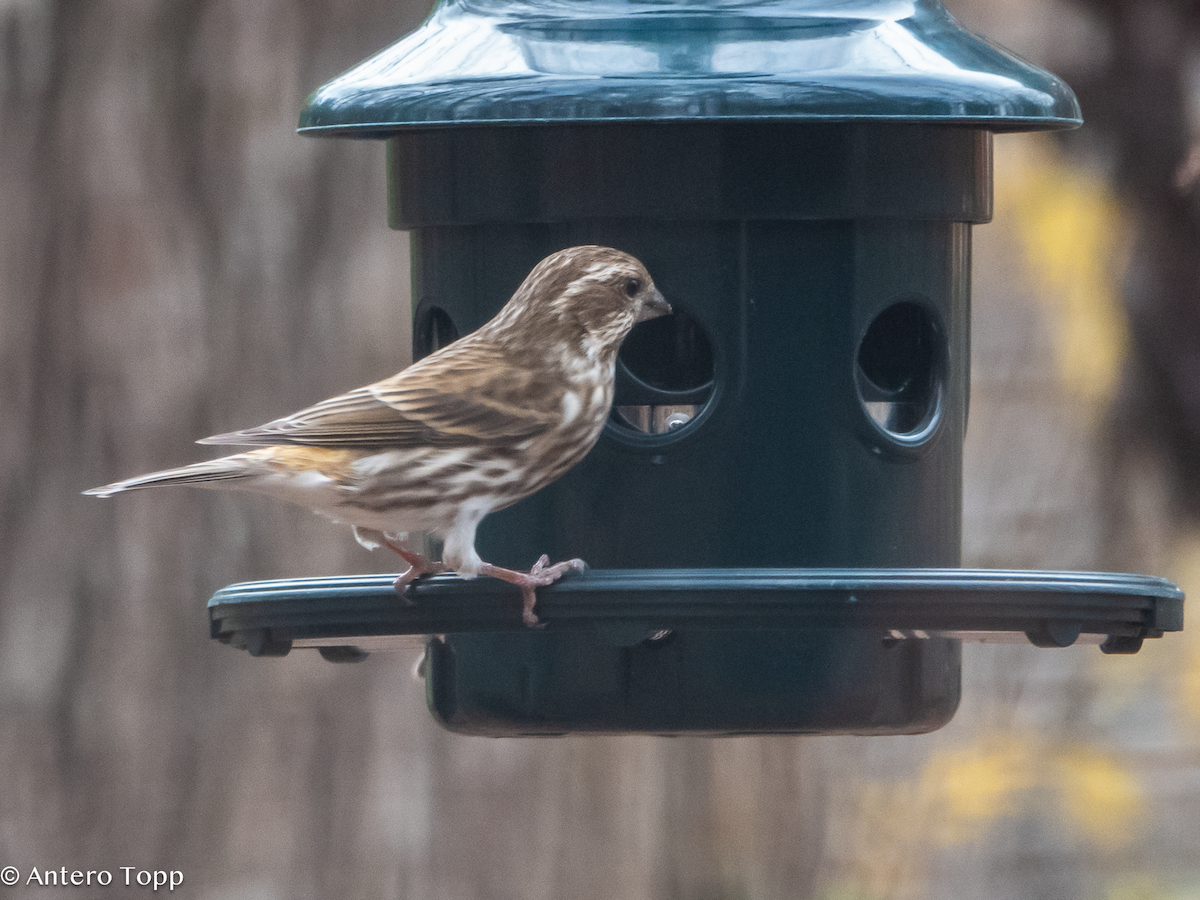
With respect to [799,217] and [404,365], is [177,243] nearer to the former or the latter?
[404,365]

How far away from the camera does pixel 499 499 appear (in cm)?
551

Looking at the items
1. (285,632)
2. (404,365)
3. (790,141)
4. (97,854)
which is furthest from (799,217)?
(97,854)

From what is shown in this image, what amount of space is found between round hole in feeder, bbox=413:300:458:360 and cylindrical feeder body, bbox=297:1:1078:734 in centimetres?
27

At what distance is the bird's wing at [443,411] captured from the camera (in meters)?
5.50

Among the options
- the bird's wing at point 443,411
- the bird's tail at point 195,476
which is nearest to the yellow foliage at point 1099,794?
the bird's wing at point 443,411

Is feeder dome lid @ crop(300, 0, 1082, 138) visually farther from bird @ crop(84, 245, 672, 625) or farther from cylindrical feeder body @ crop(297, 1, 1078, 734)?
bird @ crop(84, 245, 672, 625)

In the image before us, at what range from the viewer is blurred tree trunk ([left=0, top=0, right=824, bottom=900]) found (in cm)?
860

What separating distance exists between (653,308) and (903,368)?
91 cm

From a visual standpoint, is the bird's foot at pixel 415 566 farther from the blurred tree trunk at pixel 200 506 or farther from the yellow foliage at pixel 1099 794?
the yellow foliage at pixel 1099 794

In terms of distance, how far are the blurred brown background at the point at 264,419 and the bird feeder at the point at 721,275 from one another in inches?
106

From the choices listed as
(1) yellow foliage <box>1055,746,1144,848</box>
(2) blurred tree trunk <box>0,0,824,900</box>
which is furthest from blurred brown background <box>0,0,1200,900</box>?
(1) yellow foliage <box>1055,746,1144,848</box>

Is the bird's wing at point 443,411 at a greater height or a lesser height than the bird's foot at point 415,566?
greater

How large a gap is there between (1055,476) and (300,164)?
3.27m

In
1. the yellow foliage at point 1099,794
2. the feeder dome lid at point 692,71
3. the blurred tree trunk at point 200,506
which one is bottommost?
the yellow foliage at point 1099,794
